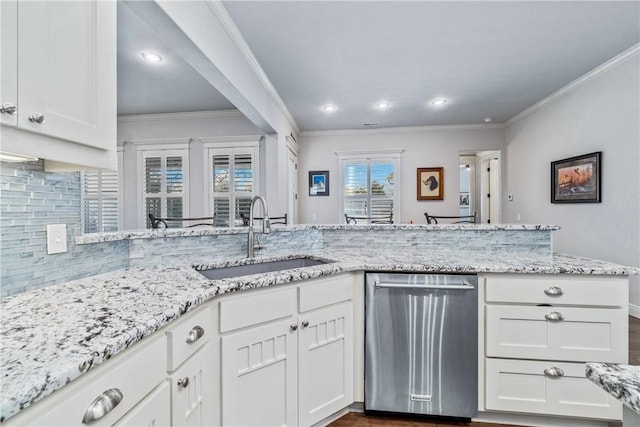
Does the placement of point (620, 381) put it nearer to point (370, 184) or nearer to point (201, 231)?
point (201, 231)

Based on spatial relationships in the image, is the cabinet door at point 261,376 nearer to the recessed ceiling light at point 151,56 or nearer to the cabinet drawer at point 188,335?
the cabinet drawer at point 188,335

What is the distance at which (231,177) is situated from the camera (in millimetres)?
5082

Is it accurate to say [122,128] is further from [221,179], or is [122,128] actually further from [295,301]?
[295,301]

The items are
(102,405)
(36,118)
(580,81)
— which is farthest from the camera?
(580,81)

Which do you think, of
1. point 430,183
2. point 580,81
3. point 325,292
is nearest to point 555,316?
point 325,292

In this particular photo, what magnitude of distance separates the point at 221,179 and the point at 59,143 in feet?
14.2

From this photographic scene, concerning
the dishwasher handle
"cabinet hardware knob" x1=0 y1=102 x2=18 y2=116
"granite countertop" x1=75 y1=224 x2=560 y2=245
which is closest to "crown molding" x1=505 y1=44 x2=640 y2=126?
"granite countertop" x1=75 y1=224 x2=560 y2=245

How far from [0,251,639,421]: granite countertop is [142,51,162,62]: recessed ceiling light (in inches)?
102

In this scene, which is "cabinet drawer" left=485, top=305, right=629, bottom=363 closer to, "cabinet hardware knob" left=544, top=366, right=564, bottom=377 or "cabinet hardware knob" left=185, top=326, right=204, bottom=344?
"cabinet hardware knob" left=544, top=366, right=564, bottom=377

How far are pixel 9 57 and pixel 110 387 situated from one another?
32.2 inches

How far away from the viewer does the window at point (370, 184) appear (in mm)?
6316

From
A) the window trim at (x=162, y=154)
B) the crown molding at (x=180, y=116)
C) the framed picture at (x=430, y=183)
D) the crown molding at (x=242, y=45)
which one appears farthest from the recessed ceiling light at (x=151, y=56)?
the framed picture at (x=430, y=183)

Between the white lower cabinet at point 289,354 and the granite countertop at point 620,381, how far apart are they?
1103 mm

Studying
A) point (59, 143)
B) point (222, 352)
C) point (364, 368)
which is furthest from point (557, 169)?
point (59, 143)
